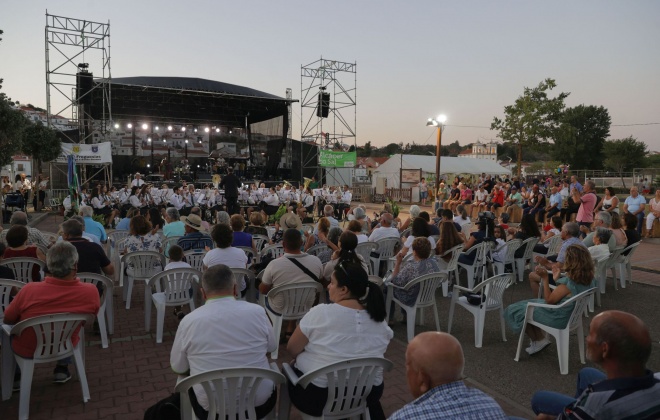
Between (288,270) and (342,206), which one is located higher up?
(288,270)

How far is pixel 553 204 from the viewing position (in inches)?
511

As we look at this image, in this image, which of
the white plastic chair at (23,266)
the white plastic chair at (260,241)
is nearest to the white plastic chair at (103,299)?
the white plastic chair at (23,266)

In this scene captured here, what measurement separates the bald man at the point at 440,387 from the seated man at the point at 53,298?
8.40ft

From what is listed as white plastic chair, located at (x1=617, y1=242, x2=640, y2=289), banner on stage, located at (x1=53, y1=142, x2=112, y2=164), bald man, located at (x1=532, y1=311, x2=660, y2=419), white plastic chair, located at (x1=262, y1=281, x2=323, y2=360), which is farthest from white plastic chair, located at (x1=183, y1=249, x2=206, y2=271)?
banner on stage, located at (x1=53, y1=142, x2=112, y2=164)

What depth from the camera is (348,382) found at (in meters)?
2.46

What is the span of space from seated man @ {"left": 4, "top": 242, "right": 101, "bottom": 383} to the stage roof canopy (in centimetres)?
1899

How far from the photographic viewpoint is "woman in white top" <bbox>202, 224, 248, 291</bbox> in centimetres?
473

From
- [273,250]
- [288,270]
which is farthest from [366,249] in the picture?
[288,270]

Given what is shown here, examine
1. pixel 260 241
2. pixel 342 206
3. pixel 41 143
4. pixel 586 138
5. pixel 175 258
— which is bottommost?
pixel 342 206

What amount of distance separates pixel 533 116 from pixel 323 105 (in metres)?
12.9

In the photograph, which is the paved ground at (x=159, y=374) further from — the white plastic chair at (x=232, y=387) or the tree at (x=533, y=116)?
the tree at (x=533, y=116)

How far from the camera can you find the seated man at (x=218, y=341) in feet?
7.89

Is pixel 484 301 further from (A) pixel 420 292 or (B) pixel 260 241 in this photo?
(B) pixel 260 241

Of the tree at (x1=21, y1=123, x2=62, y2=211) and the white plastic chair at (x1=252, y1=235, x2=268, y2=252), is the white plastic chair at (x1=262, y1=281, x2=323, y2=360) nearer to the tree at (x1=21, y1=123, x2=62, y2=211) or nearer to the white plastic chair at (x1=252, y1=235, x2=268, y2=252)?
the white plastic chair at (x1=252, y1=235, x2=268, y2=252)
